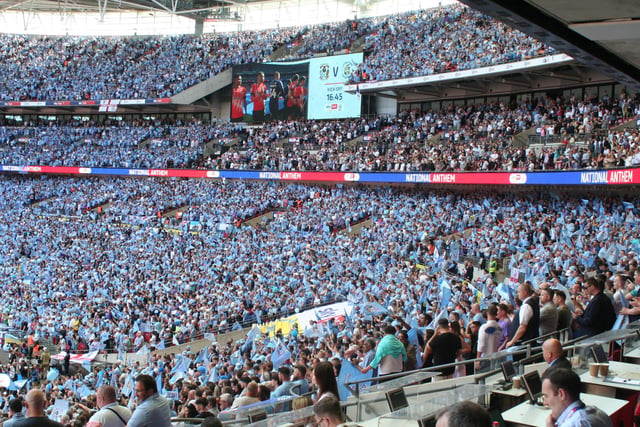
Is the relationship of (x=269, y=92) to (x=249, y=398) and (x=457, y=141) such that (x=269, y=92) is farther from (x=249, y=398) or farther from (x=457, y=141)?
(x=249, y=398)

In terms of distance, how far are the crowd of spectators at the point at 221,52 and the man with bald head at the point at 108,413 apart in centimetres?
2464

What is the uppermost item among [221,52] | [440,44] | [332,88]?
[221,52]

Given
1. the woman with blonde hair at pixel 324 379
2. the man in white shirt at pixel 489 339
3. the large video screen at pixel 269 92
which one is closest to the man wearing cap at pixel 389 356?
the man in white shirt at pixel 489 339

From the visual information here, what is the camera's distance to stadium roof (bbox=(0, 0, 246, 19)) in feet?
159

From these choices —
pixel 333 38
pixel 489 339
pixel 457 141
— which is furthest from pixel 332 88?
pixel 489 339

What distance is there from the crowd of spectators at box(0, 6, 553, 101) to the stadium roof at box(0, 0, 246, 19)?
2239 mm

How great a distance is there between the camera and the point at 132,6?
55.0 meters

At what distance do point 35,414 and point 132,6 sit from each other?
56128 millimetres

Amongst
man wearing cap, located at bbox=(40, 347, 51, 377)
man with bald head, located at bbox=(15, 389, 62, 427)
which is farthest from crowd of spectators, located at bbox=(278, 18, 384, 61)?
man with bald head, located at bbox=(15, 389, 62, 427)

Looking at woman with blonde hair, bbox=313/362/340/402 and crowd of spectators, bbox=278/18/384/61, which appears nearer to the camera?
woman with blonde hair, bbox=313/362/340/402

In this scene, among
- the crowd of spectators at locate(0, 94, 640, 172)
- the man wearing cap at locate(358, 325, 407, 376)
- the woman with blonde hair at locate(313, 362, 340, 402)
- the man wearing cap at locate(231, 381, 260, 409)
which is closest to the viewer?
the woman with blonde hair at locate(313, 362, 340, 402)

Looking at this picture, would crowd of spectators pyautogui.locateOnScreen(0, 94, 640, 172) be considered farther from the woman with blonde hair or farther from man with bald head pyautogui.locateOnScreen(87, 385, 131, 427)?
man with bald head pyautogui.locateOnScreen(87, 385, 131, 427)

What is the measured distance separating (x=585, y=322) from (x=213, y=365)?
24.2ft

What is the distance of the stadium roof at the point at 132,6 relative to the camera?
48500 millimetres
